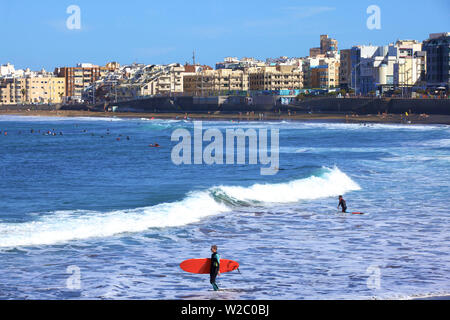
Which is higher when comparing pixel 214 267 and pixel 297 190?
pixel 214 267

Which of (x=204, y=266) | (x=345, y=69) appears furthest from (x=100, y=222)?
(x=345, y=69)

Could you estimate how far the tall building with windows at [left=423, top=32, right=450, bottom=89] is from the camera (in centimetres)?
13450

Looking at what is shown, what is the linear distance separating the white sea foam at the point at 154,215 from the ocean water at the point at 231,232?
6cm

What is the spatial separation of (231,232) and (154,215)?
4.18 meters

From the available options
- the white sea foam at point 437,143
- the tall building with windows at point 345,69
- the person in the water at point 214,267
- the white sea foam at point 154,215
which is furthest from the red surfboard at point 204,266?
the tall building with windows at point 345,69

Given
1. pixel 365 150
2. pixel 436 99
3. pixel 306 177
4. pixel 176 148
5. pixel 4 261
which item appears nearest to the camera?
pixel 4 261

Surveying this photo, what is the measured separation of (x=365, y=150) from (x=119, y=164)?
73.5 ft

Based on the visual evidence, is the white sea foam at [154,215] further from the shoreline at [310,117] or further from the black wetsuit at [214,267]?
the shoreline at [310,117]

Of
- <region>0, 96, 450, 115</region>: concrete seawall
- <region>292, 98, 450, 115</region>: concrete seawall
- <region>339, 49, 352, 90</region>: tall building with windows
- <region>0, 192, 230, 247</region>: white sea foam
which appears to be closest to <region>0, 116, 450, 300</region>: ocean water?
<region>0, 192, 230, 247</region>: white sea foam

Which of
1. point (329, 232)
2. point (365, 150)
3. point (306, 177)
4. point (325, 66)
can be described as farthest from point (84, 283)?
point (325, 66)

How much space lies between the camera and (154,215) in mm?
26000

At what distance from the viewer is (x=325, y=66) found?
195 meters

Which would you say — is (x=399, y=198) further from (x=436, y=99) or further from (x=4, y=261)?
(x=436, y=99)

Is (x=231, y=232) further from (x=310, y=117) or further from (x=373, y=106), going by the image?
(x=310, y=117)
